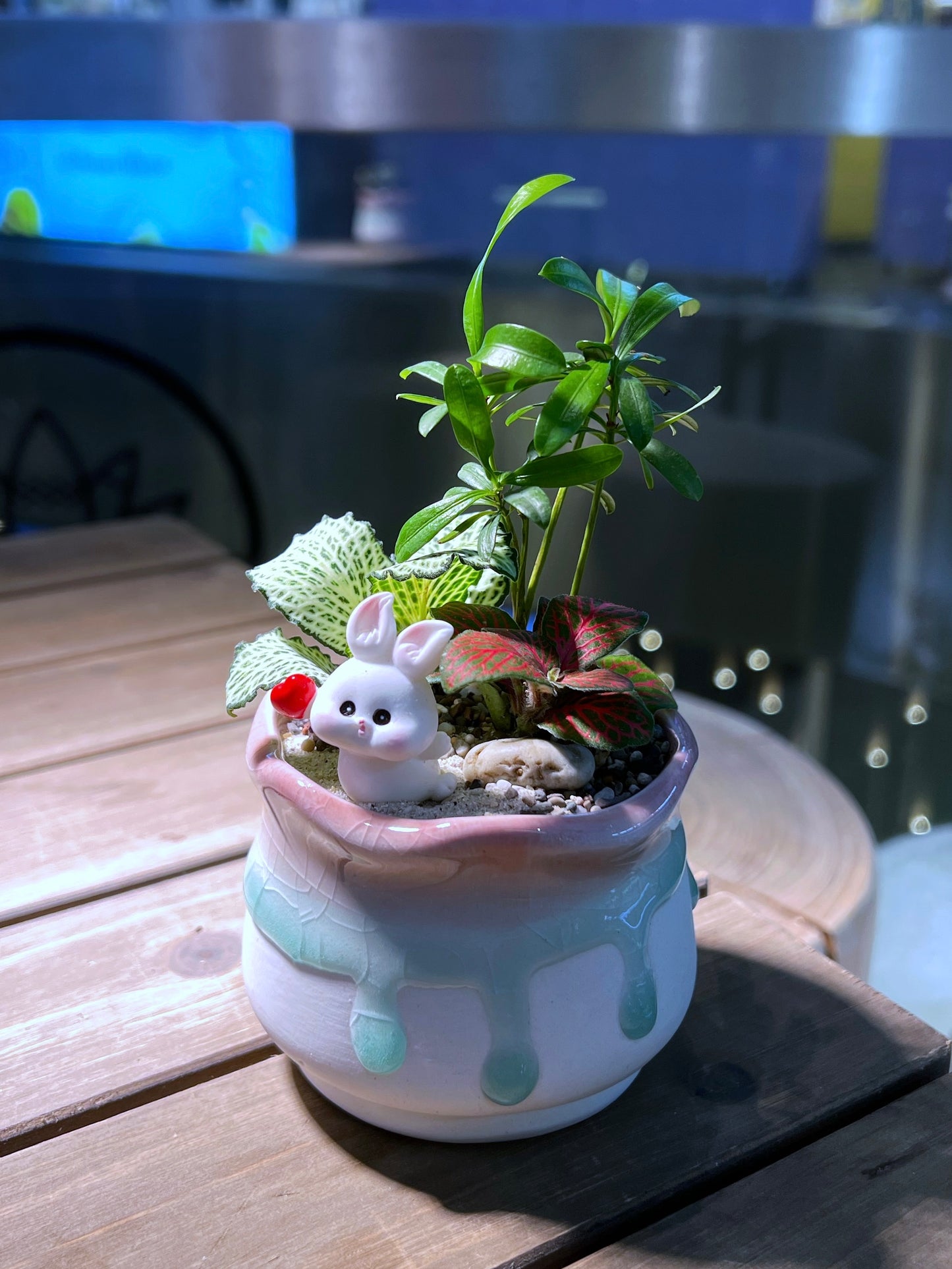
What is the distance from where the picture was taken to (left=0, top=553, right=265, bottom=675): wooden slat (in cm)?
85

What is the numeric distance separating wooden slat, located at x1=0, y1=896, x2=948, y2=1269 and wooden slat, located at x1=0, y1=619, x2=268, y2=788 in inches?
12.8

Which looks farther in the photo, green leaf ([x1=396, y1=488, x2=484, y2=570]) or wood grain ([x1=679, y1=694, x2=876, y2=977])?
wood grain ([x1=679, y1=694, x2=876, y2=977])

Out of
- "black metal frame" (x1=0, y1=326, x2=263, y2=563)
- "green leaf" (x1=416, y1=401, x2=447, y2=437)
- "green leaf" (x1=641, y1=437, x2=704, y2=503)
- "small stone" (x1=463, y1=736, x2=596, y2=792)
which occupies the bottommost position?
"black metal frame" (x1=0, y1=326, x2=263, y2=563)

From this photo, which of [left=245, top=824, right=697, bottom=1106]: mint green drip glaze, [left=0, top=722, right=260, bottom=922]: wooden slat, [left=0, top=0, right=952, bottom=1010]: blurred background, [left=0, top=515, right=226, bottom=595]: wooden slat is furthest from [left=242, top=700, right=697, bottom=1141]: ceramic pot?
[left=0, top=0, right=952, bottom=1010]: blurred background

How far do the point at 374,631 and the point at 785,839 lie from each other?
663 mm

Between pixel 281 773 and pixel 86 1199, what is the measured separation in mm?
157

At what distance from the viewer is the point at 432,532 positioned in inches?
15.2

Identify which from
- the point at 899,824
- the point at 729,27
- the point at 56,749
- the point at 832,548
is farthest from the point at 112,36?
the point at 899,824

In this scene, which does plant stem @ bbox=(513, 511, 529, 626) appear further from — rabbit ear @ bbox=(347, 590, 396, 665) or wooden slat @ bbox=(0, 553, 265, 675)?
wooden slat @ bbox=(0, 553, 265, 675)

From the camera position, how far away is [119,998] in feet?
1.56

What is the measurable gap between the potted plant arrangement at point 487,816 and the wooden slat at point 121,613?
1.56ft

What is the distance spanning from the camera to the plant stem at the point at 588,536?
41 cm

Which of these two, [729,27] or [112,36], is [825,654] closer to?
[729,27]

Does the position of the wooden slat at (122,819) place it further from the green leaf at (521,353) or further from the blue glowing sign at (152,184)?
the blue glowing sign at (152,184)
